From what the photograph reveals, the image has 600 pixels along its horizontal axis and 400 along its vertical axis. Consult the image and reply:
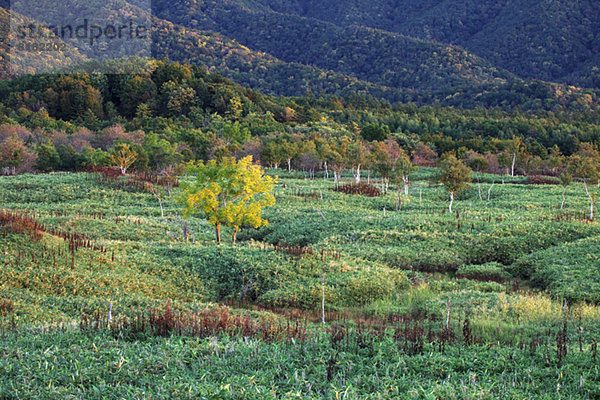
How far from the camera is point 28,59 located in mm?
130125

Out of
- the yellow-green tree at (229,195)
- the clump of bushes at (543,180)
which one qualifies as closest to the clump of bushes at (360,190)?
the yellow-green tree at (229,195)

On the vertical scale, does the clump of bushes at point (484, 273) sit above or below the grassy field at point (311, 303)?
below

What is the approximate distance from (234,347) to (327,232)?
57.7ft

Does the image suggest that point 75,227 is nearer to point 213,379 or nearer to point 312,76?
point 213,379

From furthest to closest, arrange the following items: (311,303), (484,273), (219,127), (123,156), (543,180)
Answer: (219,127) → (543,180) → (123,156) → (484,273) → (311,303)

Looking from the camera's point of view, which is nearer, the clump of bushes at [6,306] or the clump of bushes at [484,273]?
the clump of bushes at [6,306]

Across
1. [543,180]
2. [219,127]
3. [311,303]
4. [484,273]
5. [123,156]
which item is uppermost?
[219,127]

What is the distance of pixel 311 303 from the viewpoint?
15727 mm

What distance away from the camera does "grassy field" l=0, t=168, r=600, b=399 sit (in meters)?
7.45

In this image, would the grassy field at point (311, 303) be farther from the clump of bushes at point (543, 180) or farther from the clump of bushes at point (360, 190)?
the clump of bushes at point (543, 180)

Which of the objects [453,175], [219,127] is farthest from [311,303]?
[219,127]

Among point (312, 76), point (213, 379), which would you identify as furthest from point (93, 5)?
point (213, 379)

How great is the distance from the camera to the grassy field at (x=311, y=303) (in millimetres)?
7453

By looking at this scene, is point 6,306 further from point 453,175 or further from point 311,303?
point 453,175
